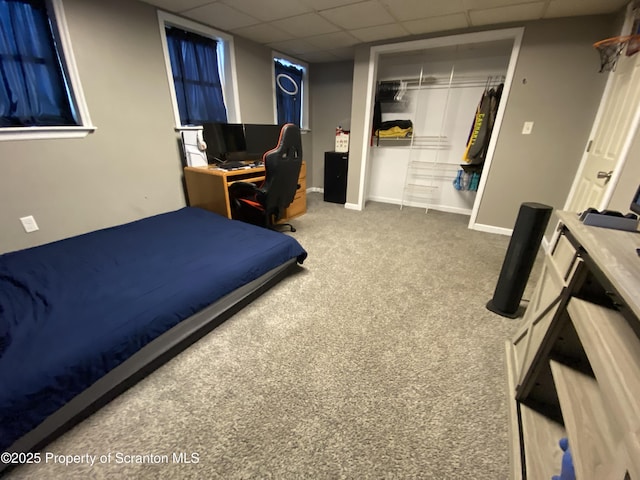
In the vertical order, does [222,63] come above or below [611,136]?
above

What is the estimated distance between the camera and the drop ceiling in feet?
7.55

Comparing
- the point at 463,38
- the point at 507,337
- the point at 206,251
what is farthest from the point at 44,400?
the point at 463,38

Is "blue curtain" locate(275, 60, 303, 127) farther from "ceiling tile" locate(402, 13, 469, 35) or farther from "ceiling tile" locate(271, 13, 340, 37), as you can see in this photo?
"ceiling tile" locate(402, 13, 469, 35)

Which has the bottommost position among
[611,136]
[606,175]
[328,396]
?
[328,396]

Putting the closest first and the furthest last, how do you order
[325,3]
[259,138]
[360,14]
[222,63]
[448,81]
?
[325,3]
[360,14]
[222,63]
[259,138]
[448,81]

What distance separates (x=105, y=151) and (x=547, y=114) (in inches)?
175

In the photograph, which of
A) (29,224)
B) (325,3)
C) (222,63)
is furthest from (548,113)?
(29,224)

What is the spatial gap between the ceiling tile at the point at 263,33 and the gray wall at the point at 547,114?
231 cm

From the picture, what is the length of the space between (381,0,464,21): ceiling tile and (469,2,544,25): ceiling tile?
0.82ft

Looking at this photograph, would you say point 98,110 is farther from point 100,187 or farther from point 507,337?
point 507,337

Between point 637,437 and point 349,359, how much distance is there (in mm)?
1125

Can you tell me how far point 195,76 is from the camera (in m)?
2.96

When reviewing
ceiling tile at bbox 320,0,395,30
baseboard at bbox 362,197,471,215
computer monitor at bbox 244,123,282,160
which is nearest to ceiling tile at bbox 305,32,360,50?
ceiling tile at bbox 320,0,395,30

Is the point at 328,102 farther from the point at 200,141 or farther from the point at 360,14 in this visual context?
the point at 200,141
